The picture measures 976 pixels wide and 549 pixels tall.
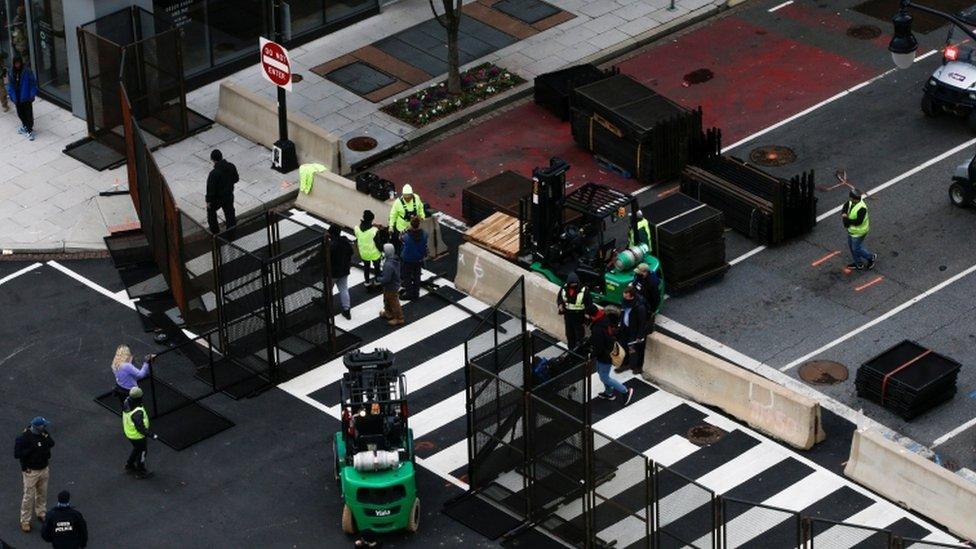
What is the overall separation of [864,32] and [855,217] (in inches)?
398

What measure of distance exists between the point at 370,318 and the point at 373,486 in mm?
6735

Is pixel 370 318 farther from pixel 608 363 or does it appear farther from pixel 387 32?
pixel 387 32

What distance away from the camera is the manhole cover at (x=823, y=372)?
113 feet

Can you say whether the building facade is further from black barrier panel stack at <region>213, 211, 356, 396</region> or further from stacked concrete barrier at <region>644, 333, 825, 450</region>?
stacked concrete barrier at <region>644, 333, 825, 450</region>

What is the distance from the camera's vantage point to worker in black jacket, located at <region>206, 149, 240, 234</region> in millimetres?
38406

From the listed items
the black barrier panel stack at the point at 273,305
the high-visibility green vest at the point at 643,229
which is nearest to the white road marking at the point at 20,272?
the black barrier panel stack at the point at 273,305

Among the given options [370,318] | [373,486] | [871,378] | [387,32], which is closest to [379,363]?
[373,486]

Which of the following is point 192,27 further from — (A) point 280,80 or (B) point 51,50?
(A) point 280,80

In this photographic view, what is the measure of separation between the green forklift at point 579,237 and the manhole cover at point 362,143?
17.2ft

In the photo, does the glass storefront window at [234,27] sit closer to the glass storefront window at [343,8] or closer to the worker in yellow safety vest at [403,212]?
the glass storefront window at [343,8]

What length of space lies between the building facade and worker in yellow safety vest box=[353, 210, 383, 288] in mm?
8277

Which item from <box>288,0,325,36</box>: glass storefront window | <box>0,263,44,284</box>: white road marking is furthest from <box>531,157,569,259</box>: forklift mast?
<box>288,0,325,36</box>: glass storefront window

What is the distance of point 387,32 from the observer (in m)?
46.1

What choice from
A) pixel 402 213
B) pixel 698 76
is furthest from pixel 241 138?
pixel 698 76
